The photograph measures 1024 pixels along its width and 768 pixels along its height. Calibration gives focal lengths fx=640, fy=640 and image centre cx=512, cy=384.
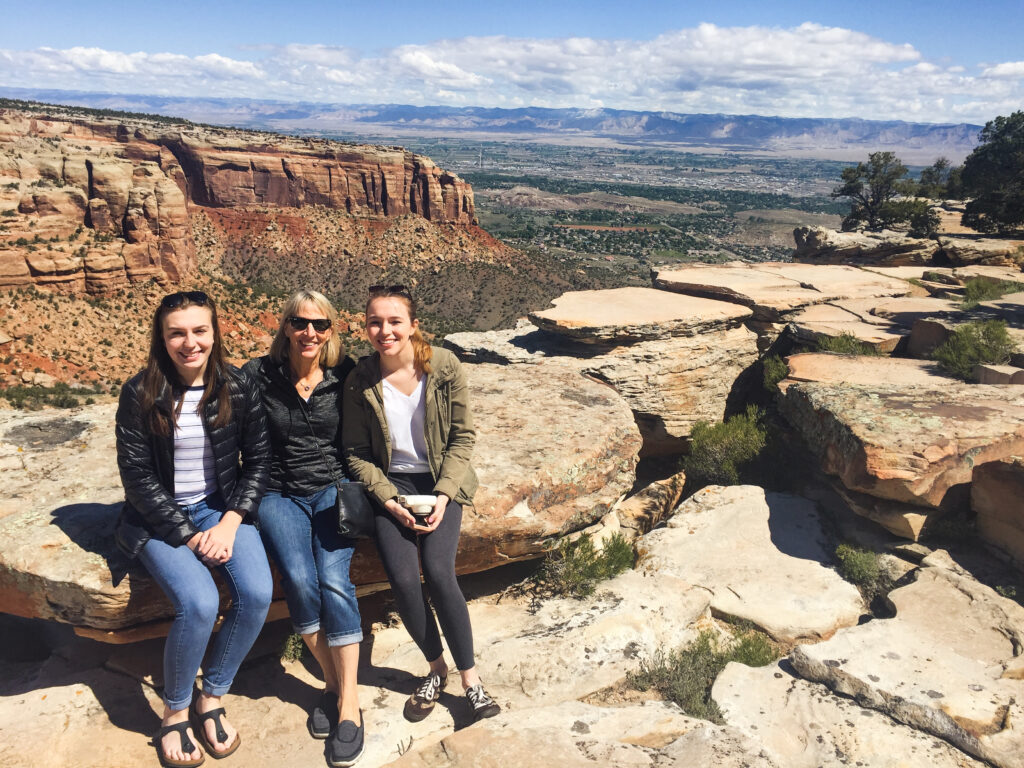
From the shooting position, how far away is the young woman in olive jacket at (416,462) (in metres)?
4.14

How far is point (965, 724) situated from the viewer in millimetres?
4074

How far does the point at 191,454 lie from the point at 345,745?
2.01 metres

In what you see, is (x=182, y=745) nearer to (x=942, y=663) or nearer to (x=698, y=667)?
(x=698, y=667)

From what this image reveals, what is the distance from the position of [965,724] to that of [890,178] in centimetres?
3486

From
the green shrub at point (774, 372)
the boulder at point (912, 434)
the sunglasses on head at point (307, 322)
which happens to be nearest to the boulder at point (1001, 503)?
the boulder at point (912, 434)

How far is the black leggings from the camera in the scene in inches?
162

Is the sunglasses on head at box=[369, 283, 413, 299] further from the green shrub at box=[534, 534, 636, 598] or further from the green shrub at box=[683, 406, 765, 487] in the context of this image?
the green shrub at box=[683, 406, 765, 487]

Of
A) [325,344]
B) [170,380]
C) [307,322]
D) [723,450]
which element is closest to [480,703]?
[325,344]

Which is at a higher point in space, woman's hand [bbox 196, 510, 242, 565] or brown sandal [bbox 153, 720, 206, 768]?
woman's hand [bbox 196, 510, 242, 565]

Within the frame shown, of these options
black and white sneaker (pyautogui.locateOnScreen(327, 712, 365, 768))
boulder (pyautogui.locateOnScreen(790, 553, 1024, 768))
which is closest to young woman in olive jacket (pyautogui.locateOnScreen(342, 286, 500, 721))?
black and white sneaker (pyautogui.locateOnScreen(327, 712, 365, 768))

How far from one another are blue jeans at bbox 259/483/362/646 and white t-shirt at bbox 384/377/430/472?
58 centimetres

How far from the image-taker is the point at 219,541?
386 cm

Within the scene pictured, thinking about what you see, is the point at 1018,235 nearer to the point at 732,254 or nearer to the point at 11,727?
the point at 11,727

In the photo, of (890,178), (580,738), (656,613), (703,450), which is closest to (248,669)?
(580,738)
